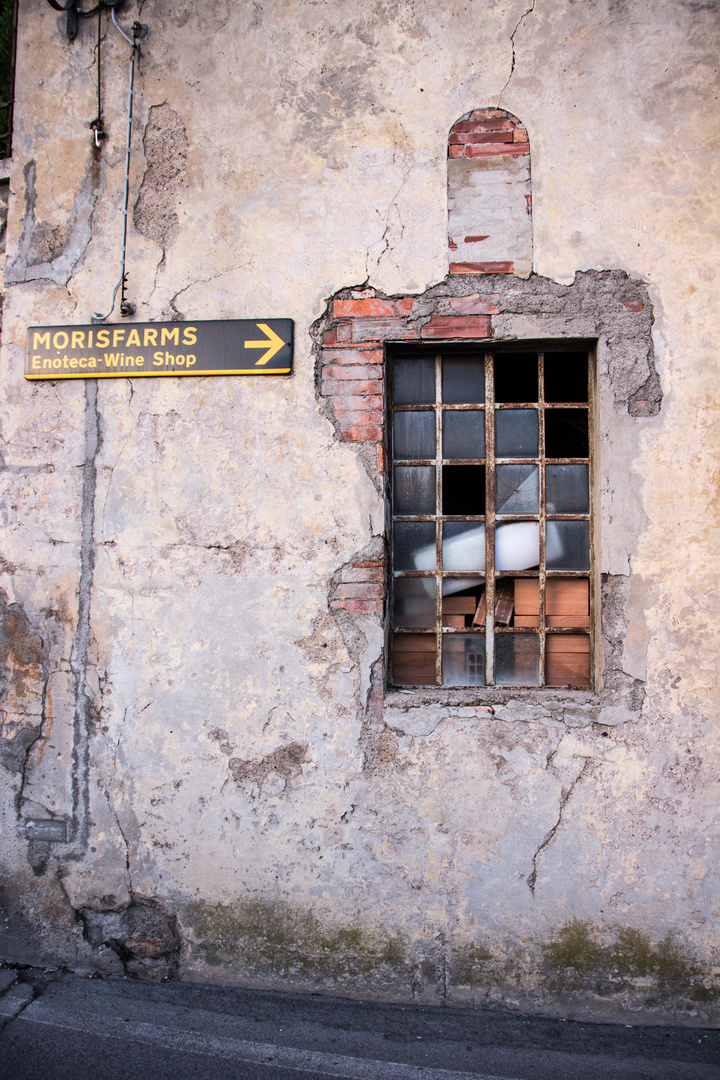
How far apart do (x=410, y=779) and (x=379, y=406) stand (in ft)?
5.25

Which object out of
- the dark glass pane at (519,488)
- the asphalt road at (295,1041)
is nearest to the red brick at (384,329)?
the dark glass pane at (519,488)

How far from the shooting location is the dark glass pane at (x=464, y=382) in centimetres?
274

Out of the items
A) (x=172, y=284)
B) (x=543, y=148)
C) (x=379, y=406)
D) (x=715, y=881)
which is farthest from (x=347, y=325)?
(x=715, y=881)

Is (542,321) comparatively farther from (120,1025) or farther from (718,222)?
(120,1025)

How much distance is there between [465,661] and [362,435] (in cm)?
111

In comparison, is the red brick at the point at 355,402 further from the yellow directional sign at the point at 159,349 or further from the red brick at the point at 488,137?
the red brick at the point at 488,137

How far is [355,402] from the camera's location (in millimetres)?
2617

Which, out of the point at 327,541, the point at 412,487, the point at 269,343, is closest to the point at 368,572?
the point at 327,541

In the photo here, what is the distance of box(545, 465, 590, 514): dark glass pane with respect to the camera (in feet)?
8.87

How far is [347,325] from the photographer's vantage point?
2.62m

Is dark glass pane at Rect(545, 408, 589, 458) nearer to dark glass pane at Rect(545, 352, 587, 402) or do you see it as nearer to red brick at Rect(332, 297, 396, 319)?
dark glass pane at Rect(545, 352, 587, 402)

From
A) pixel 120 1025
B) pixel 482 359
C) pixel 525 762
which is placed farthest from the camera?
pixel 482 359

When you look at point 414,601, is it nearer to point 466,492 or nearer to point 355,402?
point 466,492

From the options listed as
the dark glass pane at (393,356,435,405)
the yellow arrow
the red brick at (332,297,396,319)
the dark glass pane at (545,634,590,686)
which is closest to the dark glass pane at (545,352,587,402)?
the dark glass pane at (393,356,435,405)
